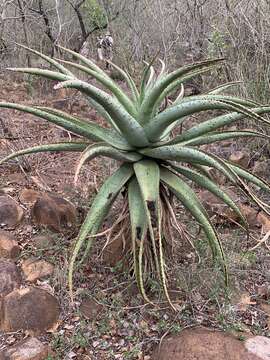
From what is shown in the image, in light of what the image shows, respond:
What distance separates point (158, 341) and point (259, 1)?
3.84 m

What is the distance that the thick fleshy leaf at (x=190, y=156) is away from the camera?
1999 millimetres

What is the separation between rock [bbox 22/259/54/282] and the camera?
261 cm

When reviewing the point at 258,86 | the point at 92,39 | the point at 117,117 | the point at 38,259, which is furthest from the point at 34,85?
the point at 117,117

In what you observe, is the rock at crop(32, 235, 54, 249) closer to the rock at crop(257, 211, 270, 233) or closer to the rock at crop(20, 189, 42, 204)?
the rock at crop(20, 189, 42, 204)

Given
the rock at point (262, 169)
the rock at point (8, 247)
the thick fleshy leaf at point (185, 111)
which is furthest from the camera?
the rock at point (262, 169)

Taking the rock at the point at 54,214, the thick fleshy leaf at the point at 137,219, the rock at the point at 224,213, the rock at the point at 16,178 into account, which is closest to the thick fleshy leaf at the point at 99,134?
the thick fleshy leaf at the point at 137,219

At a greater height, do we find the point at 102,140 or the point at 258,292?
the point at 102,140

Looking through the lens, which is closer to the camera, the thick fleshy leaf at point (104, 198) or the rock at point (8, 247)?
the thick fleshy leaf at point (104, 198)

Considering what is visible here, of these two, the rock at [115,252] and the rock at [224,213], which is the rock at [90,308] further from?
the rock at [224,213]

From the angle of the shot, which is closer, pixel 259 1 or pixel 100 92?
pixel 100 92

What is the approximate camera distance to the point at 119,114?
6.95 feet

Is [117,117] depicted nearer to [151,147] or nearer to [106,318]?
[151,147]

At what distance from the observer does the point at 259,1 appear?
469cm

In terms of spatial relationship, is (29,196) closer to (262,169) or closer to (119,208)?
(119,208)
